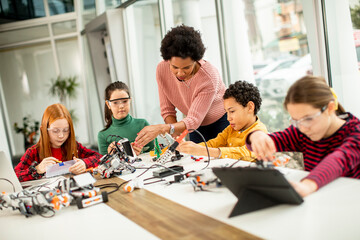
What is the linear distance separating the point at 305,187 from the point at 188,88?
1400 mm

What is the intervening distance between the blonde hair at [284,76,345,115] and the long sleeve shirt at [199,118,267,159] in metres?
→ 0.74

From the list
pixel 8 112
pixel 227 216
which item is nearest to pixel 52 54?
pixel 8 112

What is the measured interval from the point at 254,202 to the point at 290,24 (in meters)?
2.75

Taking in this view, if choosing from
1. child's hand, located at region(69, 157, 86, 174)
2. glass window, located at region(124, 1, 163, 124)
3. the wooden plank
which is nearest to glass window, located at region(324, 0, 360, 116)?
the wooden plank

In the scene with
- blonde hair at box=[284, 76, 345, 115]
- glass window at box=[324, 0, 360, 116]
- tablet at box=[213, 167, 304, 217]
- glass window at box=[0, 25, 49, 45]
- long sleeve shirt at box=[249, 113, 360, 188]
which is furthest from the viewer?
glass window at box=[0, 25, 49, 45]

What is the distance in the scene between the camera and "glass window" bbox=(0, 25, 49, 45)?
772cm

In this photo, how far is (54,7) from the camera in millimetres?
7570

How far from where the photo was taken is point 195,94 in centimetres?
226

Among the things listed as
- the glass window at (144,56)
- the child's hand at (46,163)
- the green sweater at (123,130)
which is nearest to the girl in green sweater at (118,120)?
the green sweater at (123,130)

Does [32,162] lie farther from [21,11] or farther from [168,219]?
[21,11]

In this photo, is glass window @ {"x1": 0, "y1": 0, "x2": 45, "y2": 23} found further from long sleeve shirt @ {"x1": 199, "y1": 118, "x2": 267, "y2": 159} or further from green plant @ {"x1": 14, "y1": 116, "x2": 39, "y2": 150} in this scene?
long sleeve shirt @ {"x1": 199, "y1": 118, "x2": 267, "y2": 159}

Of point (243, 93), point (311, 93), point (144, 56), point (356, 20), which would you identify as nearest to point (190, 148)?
point (243, 93)

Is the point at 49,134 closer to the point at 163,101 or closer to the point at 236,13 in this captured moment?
the point at 163,101

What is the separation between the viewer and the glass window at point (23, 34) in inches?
304
